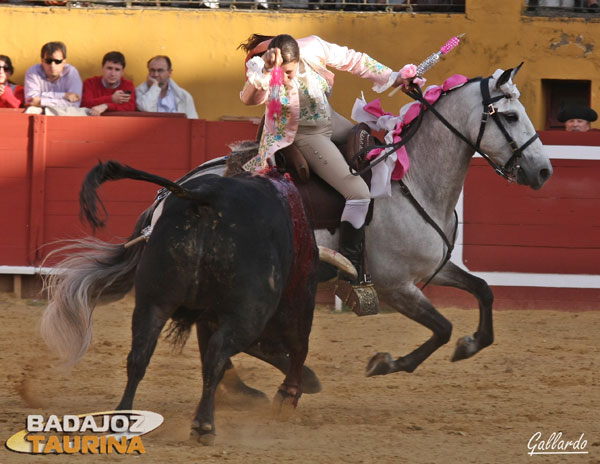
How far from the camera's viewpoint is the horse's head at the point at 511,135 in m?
5.61

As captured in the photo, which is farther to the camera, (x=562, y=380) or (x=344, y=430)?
(x=562, y=380)

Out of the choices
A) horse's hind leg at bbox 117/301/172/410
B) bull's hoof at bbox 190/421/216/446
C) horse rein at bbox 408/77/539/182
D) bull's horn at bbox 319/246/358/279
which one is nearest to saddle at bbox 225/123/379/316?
bull's horn at bbox 319/246/358/279

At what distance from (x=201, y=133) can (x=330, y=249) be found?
12.8ft

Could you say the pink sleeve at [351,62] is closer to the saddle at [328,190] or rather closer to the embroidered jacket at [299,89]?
the embroidered jacket at [299,89]

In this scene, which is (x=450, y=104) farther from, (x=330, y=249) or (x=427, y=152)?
(x=330, y=249)

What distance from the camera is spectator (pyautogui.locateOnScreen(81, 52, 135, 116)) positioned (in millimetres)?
9078

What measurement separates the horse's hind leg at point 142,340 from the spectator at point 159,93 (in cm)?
531

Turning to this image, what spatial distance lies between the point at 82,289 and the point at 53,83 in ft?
15.3

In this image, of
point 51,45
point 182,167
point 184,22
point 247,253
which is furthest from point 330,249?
point 184,22

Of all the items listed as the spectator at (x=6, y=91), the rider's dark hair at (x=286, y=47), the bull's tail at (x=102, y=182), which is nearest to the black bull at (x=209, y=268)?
the bull's tail at (x=102, y=182)

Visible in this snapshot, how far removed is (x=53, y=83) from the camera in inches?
364

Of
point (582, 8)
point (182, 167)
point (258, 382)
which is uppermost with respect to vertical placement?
point (582, 8)

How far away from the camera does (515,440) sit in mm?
4727

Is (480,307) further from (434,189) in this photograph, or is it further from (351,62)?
(351,62)
